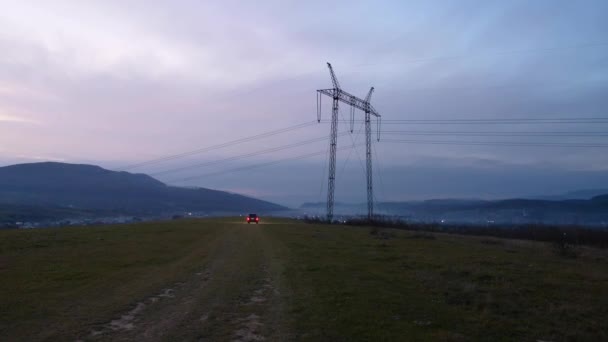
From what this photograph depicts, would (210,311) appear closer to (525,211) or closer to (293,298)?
(293,298)

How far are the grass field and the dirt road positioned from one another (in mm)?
32

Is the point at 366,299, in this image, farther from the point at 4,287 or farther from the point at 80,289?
the point at 4,287

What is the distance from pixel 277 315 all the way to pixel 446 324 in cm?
365

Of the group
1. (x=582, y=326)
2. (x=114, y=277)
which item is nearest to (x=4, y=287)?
(x=114, y=277)

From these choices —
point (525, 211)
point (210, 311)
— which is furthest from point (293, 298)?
point (525, 211)

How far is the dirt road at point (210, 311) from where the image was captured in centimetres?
1045

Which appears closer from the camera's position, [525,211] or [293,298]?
[293,298]

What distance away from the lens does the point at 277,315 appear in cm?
1253

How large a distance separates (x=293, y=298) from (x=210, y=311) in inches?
109

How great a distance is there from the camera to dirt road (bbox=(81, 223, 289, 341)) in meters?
10.4

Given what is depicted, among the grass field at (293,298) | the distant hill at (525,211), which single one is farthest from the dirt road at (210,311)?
the distant hill at (525,211)

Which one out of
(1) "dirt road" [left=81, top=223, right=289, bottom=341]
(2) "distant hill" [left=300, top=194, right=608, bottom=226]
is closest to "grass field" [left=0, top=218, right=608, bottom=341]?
(1) "dirt road" [left=81, top=223, right=289, bottom=341]

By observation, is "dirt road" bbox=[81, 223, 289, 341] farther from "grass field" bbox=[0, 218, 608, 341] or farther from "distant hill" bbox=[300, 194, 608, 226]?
"distant hill" bbox=[300, 194, 608, 226]

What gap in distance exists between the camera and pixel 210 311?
12.9 m
